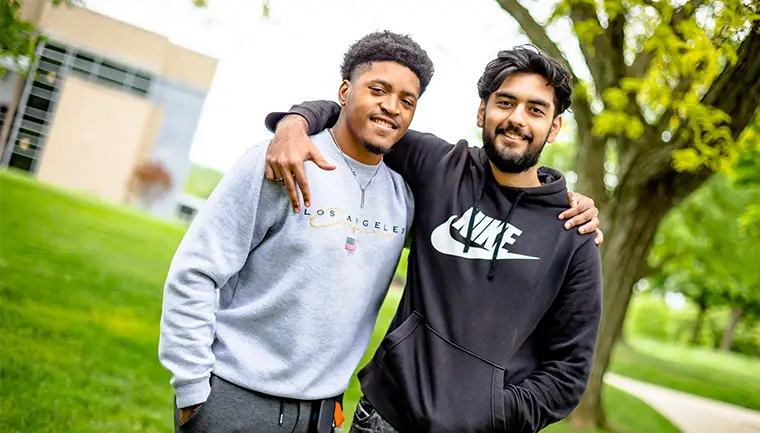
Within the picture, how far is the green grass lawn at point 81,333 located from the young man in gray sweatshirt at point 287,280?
3320mm

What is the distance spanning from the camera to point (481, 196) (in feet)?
8.90

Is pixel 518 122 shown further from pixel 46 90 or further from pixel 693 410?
pixel 46 90

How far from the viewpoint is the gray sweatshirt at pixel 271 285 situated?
234 cm

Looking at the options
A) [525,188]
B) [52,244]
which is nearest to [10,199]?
[52,244]

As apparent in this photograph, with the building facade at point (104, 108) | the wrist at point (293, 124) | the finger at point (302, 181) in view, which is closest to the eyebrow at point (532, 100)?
the wrist at point (293, 124)

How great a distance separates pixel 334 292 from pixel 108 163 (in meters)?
35.6

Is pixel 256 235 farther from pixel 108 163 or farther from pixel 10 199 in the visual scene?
pixel 108 163

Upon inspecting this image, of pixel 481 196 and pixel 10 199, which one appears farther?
pixel 10 199

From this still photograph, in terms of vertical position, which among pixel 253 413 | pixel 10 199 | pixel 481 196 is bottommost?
pixel 10 199

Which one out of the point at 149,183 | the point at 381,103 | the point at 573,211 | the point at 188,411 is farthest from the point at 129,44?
the point at 573,211

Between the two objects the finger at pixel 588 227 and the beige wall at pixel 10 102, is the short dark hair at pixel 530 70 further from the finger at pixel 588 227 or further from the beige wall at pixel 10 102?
the beige wall at pixel 10 102

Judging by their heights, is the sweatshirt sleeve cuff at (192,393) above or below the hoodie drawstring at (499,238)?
below

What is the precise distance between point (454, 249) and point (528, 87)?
2.43 feet

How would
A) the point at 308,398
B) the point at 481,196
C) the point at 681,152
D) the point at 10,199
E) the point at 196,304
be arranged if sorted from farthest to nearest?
the point at 10,199 < the point at 681,152 < the point at 481,196 < the point at 308,398 < the point at 196,304
